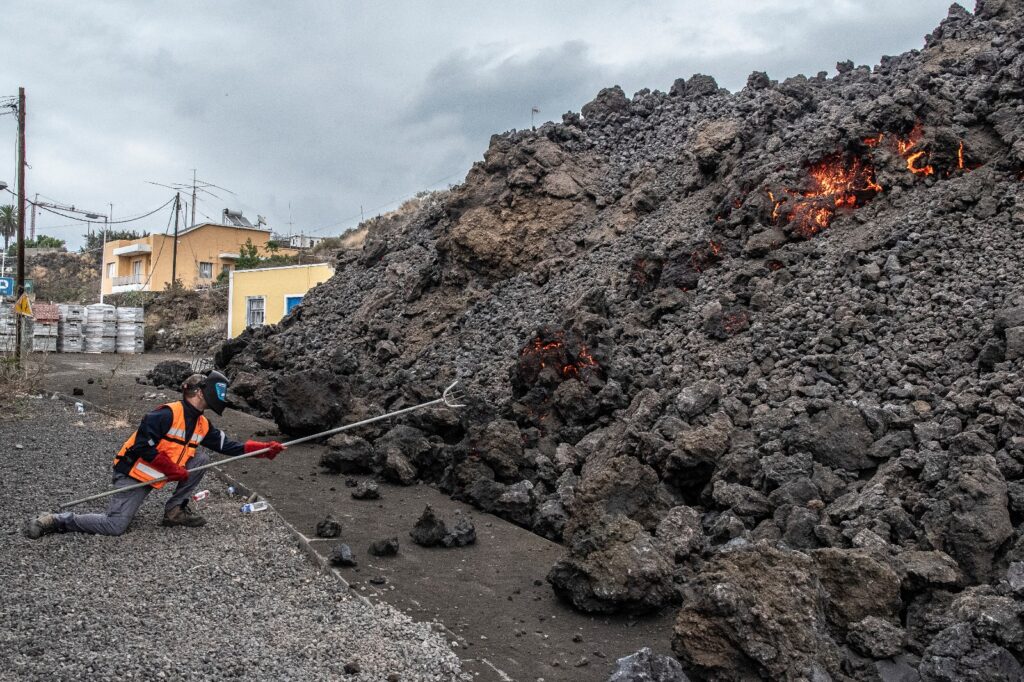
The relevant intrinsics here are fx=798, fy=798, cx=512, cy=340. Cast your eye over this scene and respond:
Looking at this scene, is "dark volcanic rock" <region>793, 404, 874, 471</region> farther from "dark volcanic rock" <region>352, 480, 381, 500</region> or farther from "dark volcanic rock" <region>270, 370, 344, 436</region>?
"dark volcanic rock" <region>270, 370, 344, 436</region>

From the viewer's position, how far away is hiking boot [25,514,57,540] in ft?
20.3

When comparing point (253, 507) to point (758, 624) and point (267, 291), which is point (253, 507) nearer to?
point (758, 624)

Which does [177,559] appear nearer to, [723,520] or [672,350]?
[723,520]

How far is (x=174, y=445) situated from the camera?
6602mm

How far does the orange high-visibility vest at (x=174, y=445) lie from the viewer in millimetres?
6477

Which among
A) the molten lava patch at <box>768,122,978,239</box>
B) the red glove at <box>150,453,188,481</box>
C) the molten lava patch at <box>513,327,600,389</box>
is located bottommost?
the red glove at <box>150,453,188,481</box>

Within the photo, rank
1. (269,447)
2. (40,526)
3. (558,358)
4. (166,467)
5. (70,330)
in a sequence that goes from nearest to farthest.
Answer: (40,526) < (166,467) < (269,447) < (558,358) < (70,330)

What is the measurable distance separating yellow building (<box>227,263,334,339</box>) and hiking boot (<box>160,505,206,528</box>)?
22353 mm

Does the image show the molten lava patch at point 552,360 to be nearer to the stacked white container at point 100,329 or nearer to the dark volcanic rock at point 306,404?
the dark volcanic rock at point 306,404

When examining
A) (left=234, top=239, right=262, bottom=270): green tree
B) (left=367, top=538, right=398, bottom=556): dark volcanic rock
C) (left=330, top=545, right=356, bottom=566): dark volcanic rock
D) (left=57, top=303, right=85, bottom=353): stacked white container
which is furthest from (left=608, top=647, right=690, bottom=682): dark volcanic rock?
(left=234, top=239, right=262, bottom=270): green tree

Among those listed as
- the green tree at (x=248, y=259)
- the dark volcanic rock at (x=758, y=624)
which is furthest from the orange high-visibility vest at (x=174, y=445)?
the green tree at (x=248, y=259)

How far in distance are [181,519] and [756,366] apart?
19.5ft

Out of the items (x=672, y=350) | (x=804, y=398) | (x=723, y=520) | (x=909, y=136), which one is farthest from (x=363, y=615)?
(x=909, y=136)

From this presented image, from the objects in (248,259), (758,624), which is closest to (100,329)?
(248,259)
